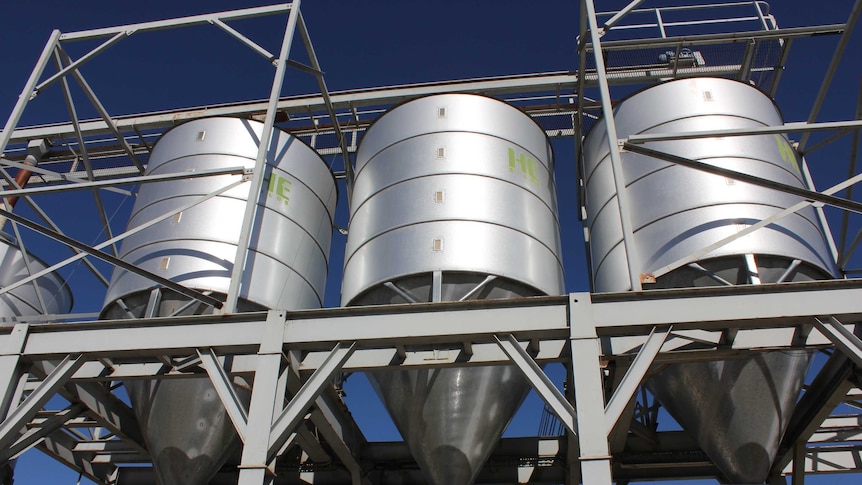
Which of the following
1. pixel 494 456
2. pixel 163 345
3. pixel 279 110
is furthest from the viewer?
pixel 279 110

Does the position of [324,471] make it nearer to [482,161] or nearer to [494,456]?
[494,456]

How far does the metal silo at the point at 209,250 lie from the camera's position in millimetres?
8953

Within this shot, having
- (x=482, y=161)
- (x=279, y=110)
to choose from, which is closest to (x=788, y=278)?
(x=482, y=161)

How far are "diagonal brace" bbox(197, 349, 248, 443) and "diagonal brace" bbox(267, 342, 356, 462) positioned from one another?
12.3 inches

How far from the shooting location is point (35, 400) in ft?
25.9

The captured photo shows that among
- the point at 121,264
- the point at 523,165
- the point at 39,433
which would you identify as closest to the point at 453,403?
the point at 523,165

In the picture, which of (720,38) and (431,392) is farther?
(720,38)

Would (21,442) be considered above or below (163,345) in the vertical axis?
below

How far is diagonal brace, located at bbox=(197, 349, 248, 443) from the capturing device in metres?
7.18

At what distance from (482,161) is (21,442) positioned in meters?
6.48

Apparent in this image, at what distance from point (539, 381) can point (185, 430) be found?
4.52 m

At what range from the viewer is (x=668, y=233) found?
903 centimetres

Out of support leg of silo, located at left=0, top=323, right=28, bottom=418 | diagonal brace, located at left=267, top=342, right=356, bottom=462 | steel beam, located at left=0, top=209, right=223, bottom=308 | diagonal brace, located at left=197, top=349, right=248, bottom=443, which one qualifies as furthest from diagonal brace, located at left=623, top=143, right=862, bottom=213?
support leg of silo, located at left=0, top=323, right=28, bottom=418

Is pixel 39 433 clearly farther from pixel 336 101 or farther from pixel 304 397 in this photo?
pixel 336 101
